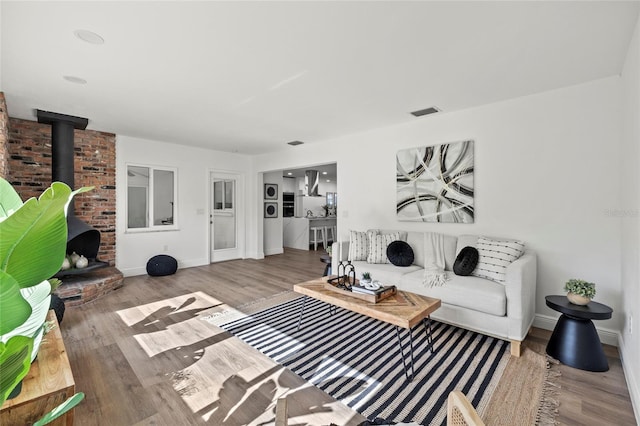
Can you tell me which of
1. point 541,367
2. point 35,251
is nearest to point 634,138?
point 541,367

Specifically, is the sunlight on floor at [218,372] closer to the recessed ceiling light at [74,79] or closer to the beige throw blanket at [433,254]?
the beige throw blanket at [433,254]

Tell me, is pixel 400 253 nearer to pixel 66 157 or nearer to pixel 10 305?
pixel 10 305

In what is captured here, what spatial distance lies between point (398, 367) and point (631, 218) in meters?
2.02

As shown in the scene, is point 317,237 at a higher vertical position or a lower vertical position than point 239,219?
lower

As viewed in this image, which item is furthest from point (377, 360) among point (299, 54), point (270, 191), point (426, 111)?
point (270, 191)

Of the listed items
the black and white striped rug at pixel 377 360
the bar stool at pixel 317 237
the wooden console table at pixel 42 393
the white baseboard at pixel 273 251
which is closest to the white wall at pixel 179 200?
the white baseboard at pixel 273 251

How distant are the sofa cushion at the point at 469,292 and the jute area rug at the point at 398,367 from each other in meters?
0.33

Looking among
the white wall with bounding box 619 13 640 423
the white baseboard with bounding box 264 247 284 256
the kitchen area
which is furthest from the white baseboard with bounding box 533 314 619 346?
the white baseboard with bounding box 264 247 284 256

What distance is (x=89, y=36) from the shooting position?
2.16 m

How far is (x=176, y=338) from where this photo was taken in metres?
2.77

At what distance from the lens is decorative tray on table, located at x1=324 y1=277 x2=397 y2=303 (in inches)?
97.3

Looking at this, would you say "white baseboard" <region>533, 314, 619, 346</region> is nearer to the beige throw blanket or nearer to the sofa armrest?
the sofa armrest

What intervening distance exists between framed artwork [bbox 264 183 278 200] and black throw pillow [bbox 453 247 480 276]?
5.27m

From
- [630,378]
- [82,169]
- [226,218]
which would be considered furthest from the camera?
[226,218]
